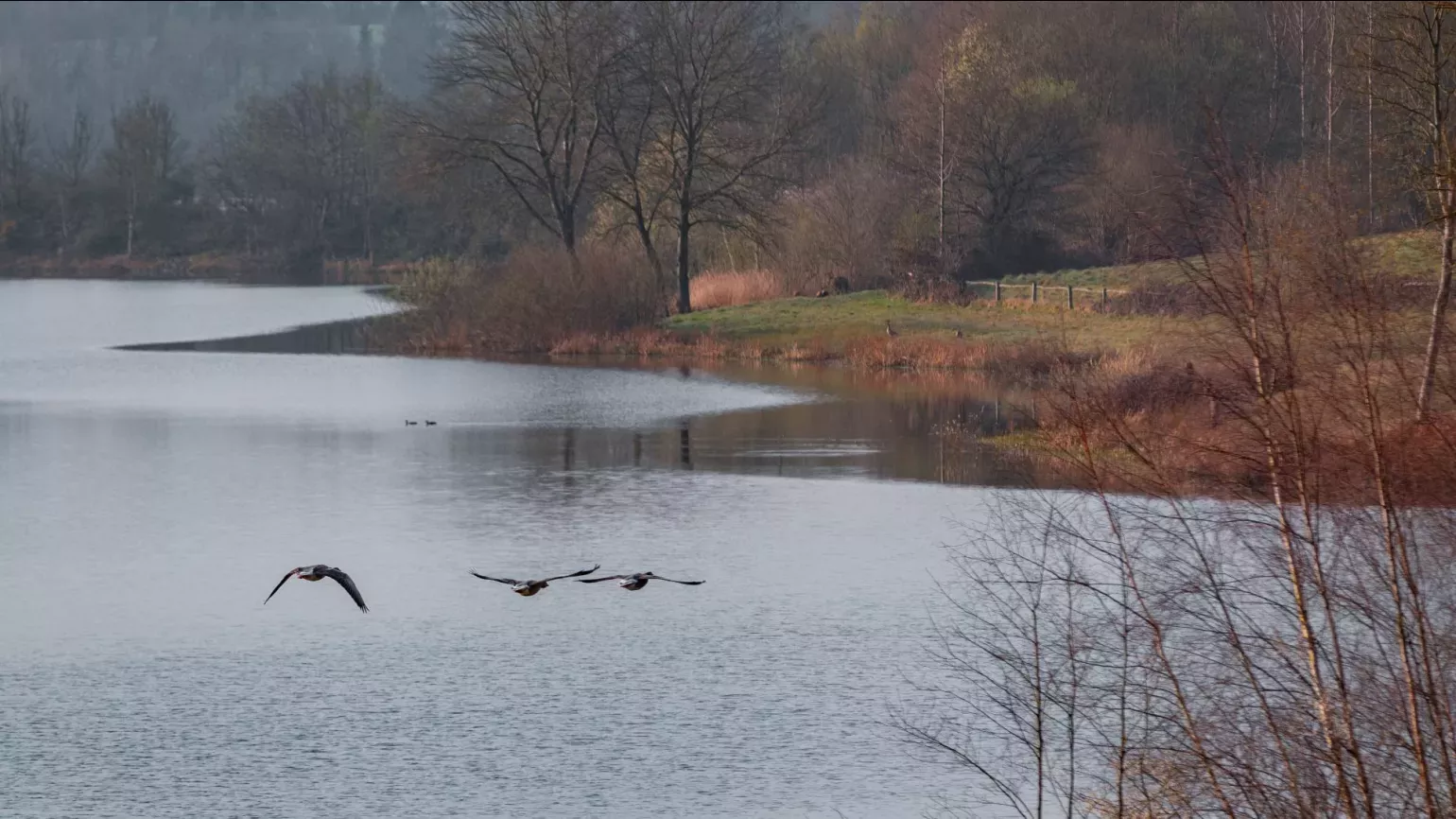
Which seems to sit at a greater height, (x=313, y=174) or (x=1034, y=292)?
(x=313, y=174)

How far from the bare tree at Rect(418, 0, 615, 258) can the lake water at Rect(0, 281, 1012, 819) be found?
19.3 meters

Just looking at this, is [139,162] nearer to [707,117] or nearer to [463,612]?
[707,117]

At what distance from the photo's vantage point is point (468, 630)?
63.3 ft

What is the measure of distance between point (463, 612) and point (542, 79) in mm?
38549

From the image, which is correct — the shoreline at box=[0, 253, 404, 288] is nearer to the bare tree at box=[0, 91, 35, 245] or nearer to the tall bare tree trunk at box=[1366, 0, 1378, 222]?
the bare tree at box=[0, 91, 35, 245]

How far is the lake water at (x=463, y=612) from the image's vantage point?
1448 cm

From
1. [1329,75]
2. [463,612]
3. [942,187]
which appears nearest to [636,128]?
[942,187]

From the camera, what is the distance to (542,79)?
56.6 metres

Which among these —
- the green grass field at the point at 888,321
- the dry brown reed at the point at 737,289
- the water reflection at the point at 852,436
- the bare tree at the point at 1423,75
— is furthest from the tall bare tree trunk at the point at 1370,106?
the dry brown reed at the point at 737,289

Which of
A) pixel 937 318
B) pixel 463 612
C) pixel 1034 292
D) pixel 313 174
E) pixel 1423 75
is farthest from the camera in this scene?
pixel 313 174

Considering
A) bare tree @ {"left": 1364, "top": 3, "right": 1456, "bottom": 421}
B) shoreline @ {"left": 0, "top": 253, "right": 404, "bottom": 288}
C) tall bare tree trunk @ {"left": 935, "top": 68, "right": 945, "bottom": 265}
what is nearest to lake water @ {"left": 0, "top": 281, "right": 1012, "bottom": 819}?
bare tree @ {"left": 1364, "top": 3, "right": 1456, "bottom": 421}

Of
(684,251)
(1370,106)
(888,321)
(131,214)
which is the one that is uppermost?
(131,214)

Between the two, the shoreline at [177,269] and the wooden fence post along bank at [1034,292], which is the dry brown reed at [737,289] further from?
the shoreline at [177,269]

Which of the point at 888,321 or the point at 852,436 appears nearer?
the point at 852,436
